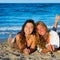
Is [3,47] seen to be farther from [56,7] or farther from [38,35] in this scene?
[56,7]

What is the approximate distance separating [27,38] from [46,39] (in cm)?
34

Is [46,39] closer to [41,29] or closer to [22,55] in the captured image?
[41,29]

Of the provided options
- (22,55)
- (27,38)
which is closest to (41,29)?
(27,38)

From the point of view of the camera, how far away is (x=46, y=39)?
422cm

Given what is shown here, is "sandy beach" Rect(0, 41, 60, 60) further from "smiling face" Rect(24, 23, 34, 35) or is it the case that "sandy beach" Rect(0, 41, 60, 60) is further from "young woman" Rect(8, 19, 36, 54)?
"smiling face" Rect(24, 23, 34, 35)

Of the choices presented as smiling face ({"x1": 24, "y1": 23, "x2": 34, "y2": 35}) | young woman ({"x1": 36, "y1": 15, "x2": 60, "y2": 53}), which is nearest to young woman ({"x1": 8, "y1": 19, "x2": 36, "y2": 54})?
smiling face ({"x1": 24, "y1": 23, "x2": 34, "y2": 35})

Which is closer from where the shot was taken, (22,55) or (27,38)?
(22,55)

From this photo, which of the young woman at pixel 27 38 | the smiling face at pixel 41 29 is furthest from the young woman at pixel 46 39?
the young woman at pixel 27 38

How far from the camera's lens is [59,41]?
438 centimetres

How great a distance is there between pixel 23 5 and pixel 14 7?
0.55 m

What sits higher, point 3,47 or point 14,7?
point 14,7

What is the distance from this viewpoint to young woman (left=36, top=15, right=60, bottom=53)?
4133mm

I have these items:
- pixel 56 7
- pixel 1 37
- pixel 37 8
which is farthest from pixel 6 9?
pixel 1 37

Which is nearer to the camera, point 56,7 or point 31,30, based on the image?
point 31,30
